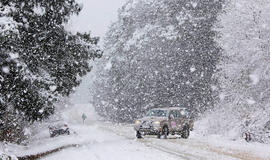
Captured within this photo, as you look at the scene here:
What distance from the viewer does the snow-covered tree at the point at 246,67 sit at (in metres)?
25.2

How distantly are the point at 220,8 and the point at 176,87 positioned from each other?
25.4 feet

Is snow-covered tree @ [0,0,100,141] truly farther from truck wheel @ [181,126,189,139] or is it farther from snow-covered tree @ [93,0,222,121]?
snow-covered tree @ [93,0,222,121]

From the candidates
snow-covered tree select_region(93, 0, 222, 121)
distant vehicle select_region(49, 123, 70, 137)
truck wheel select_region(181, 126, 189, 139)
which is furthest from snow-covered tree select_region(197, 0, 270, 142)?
distant vehicle select_region(49, 123, 70, 137)

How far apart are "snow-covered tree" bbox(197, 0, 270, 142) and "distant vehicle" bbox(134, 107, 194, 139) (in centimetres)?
280

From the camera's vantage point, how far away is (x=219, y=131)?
3042 cm

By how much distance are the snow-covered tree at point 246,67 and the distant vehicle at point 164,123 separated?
2.80 metres

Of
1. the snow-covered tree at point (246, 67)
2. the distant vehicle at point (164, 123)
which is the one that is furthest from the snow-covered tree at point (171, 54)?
the distant vehicle at point (164, 123)

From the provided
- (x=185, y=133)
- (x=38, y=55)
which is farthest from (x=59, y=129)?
(x=38, y=55)

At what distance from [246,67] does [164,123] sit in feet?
18.8

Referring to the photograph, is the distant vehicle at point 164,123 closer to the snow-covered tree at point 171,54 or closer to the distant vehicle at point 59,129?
the snow-covered tree at point 171,54

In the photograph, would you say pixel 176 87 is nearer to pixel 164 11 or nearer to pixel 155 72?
pixel 155 72

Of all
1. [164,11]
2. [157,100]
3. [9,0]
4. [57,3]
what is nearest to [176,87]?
[157,100]

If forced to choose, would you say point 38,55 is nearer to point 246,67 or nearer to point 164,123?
point 164,123

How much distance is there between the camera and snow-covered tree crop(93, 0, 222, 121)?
39.4 metres
